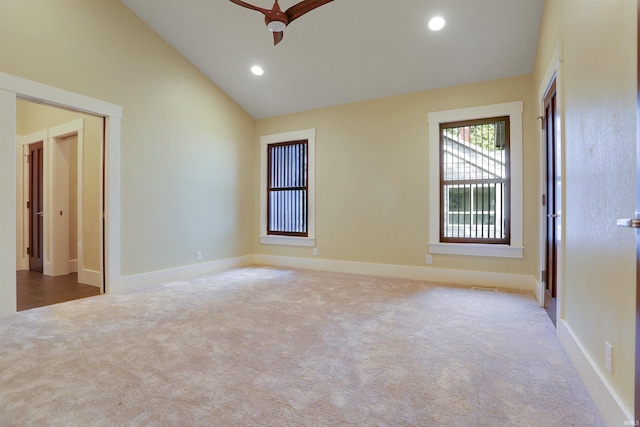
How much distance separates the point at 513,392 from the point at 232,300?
2.69 meters

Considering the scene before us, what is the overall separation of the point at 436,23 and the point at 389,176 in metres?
2.01

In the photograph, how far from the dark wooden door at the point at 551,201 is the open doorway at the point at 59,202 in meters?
4.77

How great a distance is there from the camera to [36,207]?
5332mm

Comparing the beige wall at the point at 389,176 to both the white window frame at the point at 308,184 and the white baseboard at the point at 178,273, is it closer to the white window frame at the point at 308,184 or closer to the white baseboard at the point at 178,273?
the white window frame at the point at 308,184

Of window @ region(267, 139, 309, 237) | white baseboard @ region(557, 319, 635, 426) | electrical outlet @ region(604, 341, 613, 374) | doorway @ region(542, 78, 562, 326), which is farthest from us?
window @ region(267, 139, 309, 237)

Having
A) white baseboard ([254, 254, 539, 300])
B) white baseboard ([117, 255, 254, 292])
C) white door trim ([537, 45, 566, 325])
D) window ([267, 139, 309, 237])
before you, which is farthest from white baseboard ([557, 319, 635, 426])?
white baseboard ([117, 255, 254, 292])

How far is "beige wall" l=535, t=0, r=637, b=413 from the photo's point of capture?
1.36 m

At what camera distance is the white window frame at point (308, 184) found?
5496 millimetres

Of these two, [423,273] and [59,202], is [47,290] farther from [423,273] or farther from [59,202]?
[423,273]

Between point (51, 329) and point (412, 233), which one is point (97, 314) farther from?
point (412, 233)

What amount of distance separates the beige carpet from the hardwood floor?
374 millimetres

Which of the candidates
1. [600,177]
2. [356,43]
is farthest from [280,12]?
[600,177]

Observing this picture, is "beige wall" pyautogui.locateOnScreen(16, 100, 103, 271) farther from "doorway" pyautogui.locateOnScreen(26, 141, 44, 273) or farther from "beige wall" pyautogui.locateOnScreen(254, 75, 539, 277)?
"beige wall" pyautogui.locateOnScreen(254, 75, 539, 277)

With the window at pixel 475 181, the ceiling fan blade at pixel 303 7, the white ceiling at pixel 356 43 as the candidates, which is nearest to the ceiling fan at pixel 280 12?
the ceiling fan blade at pixel 303 7
